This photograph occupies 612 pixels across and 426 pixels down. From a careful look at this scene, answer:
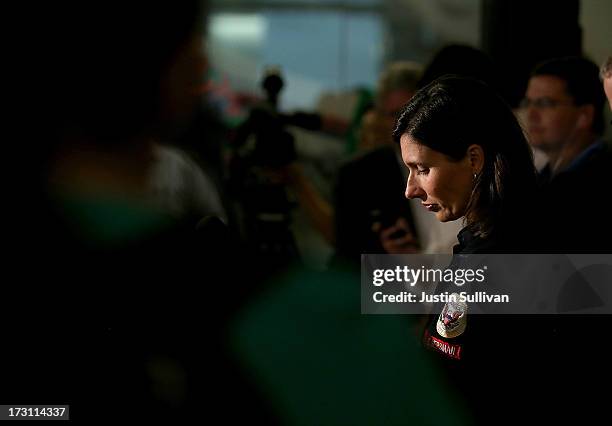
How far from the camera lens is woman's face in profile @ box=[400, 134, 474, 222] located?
93 cm

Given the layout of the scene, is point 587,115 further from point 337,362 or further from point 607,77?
point 337,362

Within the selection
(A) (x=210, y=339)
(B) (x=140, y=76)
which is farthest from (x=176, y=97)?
(A) (x=210, y=339)

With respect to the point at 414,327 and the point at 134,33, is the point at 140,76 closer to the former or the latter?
the point at 134,33

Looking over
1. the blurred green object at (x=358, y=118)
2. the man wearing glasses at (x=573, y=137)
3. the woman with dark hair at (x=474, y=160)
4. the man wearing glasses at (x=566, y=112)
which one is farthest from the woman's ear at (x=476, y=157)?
the blurred green object at (x=358, y=118)

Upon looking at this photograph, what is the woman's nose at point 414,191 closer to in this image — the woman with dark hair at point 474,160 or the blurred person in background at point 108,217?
the woman with dark hair at point 474,160

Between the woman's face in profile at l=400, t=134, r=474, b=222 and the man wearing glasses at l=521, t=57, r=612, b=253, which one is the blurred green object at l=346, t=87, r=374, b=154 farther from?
the woman's face in profile at l=400, t=134, r=474, b=222

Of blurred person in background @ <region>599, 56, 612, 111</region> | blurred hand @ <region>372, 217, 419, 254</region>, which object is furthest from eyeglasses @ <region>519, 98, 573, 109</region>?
blurred hand @ <region>372, 217, 419, 254</region>

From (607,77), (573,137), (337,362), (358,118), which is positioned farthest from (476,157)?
(358,118)

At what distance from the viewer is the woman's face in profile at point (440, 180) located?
0.93 meters

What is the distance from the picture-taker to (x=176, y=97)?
0.85 m

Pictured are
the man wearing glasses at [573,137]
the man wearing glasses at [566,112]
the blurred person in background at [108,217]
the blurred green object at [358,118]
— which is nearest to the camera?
the blurred person in background at [108,217]

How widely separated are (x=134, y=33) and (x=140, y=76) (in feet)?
0.16

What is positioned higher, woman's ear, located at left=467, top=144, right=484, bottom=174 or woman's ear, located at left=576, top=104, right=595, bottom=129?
woman's ear, located at left=576, top=104, right=595, bottom=129

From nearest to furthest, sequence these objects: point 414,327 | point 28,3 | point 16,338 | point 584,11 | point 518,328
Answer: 1. point 28,3
2. point 16,338
3. point 518,328
4. point 414,327
5. point 584,11
